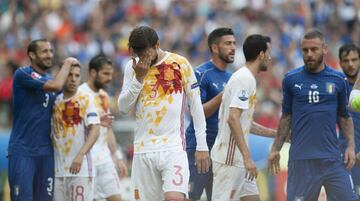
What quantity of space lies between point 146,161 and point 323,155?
237 centimetres

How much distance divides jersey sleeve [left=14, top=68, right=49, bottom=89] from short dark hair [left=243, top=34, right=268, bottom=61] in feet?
9.41

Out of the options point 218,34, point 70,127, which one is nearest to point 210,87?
point 218,34

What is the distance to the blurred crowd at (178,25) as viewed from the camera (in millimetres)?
27641

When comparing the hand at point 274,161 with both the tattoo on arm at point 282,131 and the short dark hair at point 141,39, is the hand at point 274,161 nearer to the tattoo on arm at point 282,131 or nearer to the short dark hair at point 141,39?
the tattoo on arm at point 282,131

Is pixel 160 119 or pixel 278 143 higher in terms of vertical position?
pixel 160 119

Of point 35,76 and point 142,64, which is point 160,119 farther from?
point 35,76

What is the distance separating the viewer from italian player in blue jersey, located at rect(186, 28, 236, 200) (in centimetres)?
1508

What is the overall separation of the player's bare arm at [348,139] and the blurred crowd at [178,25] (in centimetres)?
1195

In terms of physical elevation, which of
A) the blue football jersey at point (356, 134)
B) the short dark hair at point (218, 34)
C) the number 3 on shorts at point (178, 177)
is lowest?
the number 3 on shorts at point (178, 177)

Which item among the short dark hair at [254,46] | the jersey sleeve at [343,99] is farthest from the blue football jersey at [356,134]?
the short dark hair at [254,46]

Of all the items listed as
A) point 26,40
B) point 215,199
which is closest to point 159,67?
point 215,199

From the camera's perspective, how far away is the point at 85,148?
15.3 meters

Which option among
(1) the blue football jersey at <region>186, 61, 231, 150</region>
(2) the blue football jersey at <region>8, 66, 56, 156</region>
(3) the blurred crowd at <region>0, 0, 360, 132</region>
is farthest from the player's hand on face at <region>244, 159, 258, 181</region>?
(3) the blurred crowd at <region>0, 0, 360, 132</region>

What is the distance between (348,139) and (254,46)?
5.74 ft
